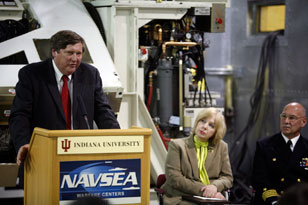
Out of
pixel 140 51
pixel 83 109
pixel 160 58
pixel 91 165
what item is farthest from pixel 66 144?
pixel 160 58

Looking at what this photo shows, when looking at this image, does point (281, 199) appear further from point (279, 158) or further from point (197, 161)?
point (279, 158)

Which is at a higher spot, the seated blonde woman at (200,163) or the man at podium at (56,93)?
the man at podium at (56,93)

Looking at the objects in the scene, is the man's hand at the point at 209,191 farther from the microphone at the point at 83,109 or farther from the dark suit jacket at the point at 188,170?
the microphone at the point at 83,109

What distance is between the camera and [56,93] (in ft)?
12.8

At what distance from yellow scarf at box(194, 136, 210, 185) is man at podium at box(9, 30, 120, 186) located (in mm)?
1275

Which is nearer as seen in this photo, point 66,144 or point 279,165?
point 66,144

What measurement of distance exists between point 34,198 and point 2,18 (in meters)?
3.77

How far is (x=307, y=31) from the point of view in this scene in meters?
8.14

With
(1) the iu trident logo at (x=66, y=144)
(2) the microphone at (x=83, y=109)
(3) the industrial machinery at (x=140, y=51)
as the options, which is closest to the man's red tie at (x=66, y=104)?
(2) the microphone at (x=83, y=109)

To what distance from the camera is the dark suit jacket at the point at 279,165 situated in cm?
527

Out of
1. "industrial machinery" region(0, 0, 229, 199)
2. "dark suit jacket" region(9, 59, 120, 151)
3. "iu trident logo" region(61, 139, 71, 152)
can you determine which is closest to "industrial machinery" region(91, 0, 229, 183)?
"industrial machinery" region(0, 0, 229, 199)

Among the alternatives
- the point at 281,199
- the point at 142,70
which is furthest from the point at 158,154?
the point at 281,199

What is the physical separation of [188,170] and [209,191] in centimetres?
25

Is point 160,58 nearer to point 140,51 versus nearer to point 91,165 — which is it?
point 140,51
